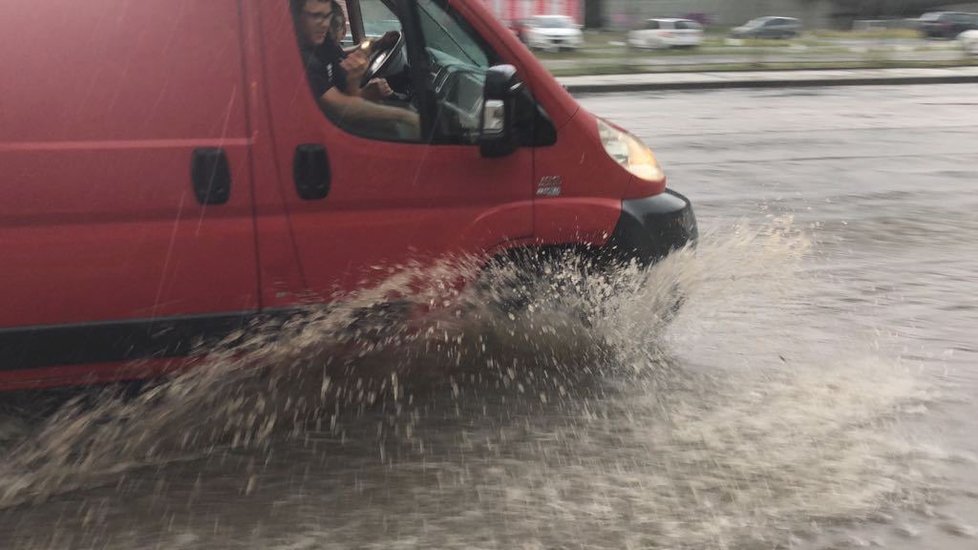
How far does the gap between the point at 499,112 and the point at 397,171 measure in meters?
0.46

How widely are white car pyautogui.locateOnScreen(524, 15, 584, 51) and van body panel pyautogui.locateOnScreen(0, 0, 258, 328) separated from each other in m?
22.7

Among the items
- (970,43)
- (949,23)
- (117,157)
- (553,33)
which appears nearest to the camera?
(117,157)

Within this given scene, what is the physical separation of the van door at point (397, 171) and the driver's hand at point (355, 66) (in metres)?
0.14

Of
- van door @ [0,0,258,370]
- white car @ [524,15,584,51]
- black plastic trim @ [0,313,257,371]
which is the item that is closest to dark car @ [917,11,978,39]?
white car @ [524,15,584,51]

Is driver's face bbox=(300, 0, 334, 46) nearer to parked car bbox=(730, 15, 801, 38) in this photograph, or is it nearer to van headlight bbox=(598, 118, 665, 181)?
van headlight bbox=(598, 118, 665, 181)

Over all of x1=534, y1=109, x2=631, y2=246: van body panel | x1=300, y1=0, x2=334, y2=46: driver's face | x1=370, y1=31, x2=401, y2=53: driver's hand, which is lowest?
x1=534, y1=109, x2=631, y2=246: van body panel

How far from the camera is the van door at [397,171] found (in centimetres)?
361

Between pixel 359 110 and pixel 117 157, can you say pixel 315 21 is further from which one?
pixel 117 157

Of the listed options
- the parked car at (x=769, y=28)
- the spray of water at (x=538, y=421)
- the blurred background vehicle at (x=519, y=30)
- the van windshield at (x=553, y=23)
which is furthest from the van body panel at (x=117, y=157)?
the parked car at (x=769, y=28)

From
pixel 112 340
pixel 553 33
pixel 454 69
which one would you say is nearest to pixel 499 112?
pixel 454 69

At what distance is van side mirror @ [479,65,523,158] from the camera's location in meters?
3.70

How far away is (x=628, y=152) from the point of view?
14.0ft

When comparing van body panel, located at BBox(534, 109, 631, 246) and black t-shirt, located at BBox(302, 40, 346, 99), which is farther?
van body panel, located at BBox(534, 109, 631, 246)

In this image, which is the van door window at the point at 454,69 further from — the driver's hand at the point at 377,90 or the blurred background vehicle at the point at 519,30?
the blurred background vehicle at the point at 519,30
